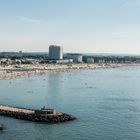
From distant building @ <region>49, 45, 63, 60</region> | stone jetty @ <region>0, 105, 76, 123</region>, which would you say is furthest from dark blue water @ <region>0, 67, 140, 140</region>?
distant building @ <region>49, 45, 63, 60</region>

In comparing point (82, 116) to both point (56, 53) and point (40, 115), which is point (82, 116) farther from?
point (56, 53)

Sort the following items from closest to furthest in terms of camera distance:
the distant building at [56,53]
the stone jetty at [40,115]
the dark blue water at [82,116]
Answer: the dark blue water at [82,116] < the stone jetty at [40,115] < the distant building at [56,53]

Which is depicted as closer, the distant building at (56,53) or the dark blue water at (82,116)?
the dark blue water at (82,116)

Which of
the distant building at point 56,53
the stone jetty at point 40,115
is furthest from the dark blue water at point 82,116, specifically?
the distant building at point 56,53

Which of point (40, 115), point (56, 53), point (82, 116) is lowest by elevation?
point (82, 116)

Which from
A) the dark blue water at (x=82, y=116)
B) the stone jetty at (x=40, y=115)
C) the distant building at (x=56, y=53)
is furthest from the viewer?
the distant building at (x=56, y=53)

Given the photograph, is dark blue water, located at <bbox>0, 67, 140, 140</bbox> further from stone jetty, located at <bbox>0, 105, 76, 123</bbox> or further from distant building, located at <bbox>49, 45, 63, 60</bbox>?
distant building, located at <bbox>49, 45, 63, 60</bbox>

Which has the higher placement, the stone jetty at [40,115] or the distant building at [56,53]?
the distant building at [56,53]

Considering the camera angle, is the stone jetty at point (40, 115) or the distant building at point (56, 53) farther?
the distant building at point (56, 53)

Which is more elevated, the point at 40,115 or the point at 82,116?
the point at 40,115

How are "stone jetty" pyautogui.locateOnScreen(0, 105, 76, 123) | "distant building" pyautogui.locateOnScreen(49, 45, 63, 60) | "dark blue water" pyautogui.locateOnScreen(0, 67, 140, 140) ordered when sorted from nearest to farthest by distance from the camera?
"dark blue water" pyautogui.locateOnScreen(0, 67, 140, 140) → "stone jetty" pyautogui.locateOnScreen(0, 105, 76, 123) → "distant building" pyautogui.locateOnScreen(49, 45, 63, 60)

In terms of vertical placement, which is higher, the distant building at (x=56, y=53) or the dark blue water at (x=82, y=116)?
the distant building at (x=56, y=53)

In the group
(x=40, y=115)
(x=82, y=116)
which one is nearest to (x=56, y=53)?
(x=82, y=116)

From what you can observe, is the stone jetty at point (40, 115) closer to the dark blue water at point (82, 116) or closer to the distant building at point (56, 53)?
the dark blue water at point (82, 116)
